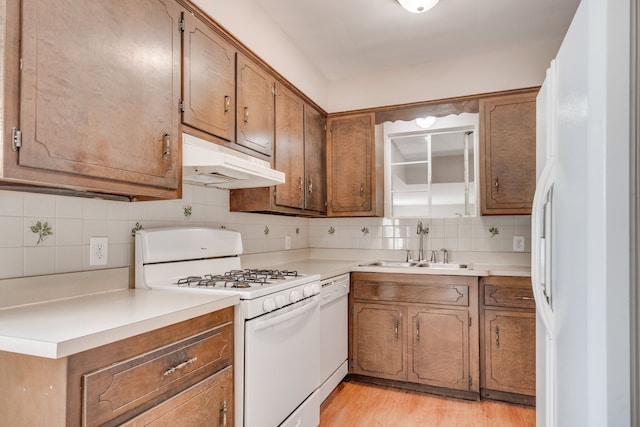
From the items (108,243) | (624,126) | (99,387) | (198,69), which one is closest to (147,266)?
(108,243)

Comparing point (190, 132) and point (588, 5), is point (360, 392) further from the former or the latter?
point (588, 5)

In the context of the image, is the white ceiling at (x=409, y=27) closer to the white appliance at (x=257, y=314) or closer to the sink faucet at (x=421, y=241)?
the sink faucet at (x=421, y=241)

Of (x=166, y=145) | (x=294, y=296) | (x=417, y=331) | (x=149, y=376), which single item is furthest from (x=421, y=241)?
(x=149, y=376)

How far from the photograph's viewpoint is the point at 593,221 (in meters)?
0.74

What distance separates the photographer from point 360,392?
2.68m

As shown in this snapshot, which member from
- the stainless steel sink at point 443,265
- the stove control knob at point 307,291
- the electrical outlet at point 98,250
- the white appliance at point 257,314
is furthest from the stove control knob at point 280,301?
the stainless steel sink at point 443,265

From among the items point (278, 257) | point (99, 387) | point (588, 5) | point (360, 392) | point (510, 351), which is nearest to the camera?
point (588, 5)

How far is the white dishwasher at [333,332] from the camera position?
2.43m

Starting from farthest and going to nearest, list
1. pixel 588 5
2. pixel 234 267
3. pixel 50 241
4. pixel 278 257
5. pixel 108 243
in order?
pixel 278 257 < pixel 234 267 < pixel 108 243 < pixel 50 241 < pixel 588 5

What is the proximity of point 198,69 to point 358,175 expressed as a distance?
1.68 m

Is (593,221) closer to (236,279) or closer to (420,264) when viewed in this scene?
(236,279)

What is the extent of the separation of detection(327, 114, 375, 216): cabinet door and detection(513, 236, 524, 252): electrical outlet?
3.61 ft

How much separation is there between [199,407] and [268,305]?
1.52 feet

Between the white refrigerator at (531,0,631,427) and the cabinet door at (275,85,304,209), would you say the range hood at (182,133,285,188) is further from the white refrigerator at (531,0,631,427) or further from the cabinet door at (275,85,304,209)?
the white refrigerator at (531,0,631,427)
